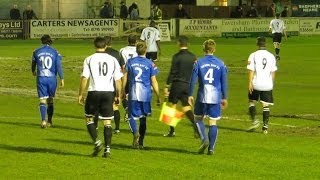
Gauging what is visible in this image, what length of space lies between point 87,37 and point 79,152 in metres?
42.6

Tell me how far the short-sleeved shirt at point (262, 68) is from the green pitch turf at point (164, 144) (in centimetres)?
108

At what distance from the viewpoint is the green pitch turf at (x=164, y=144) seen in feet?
48.2

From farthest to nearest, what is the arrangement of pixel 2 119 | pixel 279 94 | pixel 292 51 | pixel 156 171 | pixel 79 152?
1. pixel 292 51
2. pixel 279 94
3. pixel 2 119
4. pixel 79 152
5. pixel 156 171

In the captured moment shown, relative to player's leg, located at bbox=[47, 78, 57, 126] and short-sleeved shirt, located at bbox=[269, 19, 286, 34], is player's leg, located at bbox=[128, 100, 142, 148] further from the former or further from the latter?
short-sleeved shirt, located at bbox=[269, 19, 286, 34]

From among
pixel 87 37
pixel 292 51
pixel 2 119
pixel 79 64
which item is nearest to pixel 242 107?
pixel 2 119

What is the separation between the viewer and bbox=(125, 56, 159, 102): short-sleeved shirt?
17.3 m

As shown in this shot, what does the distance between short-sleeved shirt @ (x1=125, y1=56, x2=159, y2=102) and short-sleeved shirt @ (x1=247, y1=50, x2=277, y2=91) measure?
4.01 m

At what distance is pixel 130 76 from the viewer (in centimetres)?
1744

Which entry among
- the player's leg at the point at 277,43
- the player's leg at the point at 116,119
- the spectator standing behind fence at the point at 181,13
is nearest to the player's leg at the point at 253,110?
the player's leg at the point at 116,119

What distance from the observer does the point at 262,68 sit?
20797mm

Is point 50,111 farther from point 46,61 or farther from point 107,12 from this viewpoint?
point 107,12

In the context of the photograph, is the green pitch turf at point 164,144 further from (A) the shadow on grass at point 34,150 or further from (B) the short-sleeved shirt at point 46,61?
(B) the short-sleeved shirt at point 46,61

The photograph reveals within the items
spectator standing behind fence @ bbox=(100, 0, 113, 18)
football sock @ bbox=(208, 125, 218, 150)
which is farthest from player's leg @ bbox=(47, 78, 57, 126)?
spectator standing behind fence @ bbox=(100, 0, 113, 18)

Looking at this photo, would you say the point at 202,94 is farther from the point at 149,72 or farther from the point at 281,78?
the point at 281,78
